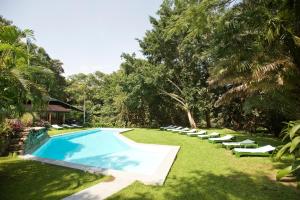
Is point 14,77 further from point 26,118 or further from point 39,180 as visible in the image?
point 26,118

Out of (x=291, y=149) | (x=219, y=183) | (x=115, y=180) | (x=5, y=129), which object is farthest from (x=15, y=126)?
(x=291, y=149)

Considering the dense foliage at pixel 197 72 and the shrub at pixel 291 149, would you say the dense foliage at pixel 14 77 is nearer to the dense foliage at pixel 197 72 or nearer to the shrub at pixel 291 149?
the dense foliage at pixel 197 72

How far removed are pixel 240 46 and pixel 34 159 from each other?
10.5 meters

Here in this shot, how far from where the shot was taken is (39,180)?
22.7 ft

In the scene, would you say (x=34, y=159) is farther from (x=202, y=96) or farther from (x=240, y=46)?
(x=202, y=96)

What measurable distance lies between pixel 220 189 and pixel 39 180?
212 inches

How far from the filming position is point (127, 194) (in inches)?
222

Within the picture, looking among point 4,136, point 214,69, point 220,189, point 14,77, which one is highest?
point 214,69

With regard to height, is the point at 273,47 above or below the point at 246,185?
above

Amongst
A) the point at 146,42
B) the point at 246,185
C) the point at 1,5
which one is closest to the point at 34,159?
the point at 246,185

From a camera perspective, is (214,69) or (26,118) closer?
(26,118)

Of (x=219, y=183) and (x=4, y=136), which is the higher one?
(x=4, y=136)

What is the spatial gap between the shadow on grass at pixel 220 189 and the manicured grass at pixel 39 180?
62.0 inches

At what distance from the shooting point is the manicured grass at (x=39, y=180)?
5.79 meters
